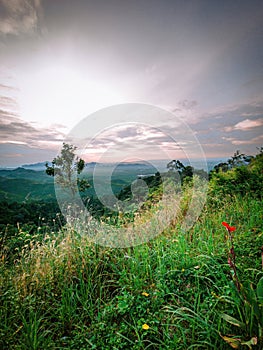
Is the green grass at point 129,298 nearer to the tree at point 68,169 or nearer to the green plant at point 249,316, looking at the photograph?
the green plant at point 249,316

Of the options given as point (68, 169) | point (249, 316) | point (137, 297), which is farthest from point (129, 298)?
point (68, 169)

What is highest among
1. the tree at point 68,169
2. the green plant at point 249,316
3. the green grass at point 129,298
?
the tree at point 68,169

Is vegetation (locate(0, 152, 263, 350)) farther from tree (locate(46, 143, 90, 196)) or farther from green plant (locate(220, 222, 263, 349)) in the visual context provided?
tree (locate(46, 143, 90, 196))

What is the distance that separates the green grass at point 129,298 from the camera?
1.60 meters

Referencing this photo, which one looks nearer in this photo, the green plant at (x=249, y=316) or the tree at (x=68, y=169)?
the green plant at (x=249, y=316)

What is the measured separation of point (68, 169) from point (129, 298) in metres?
5.77

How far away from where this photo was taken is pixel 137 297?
202cm

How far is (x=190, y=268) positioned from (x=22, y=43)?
20.3 ft

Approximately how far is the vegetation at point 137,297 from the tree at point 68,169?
159 inches

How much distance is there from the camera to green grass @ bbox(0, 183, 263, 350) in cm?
160

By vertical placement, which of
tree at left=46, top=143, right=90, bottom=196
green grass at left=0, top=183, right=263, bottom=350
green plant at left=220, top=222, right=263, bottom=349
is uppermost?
tree at left=46, top=143, right=90, bottom=196

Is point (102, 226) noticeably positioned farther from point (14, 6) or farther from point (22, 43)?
point (14, 6)

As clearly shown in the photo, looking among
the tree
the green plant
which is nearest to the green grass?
the green plant

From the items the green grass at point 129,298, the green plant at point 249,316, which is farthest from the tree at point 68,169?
the green plant at point 249,316
